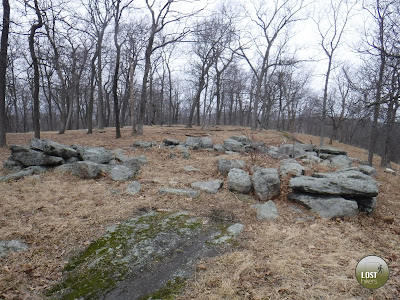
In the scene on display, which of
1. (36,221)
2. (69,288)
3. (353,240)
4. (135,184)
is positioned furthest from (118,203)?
(353,240)

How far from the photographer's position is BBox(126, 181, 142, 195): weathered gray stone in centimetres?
573

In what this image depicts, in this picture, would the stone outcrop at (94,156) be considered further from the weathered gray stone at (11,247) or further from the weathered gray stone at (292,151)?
the weathered gray stone at (292,151)

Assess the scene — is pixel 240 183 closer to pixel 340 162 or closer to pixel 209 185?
pixel 209 185

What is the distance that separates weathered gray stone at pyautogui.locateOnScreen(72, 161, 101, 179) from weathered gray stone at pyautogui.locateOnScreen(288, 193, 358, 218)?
5617mm

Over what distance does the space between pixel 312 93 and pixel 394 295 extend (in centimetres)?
4345

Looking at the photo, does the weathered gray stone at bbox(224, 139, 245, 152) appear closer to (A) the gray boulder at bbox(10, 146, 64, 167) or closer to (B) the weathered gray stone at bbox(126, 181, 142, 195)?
(B) the weathered gray stone at bbox(126, 181, 142, 195)

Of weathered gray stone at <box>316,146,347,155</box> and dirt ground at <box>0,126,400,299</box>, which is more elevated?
weathered gray stone at <box>316,146,347,155</box>

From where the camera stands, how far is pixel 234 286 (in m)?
2.71

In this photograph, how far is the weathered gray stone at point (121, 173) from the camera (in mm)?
6508

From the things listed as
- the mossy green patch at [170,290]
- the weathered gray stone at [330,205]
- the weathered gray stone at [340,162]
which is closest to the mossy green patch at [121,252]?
the mossy green patch at [170,290]

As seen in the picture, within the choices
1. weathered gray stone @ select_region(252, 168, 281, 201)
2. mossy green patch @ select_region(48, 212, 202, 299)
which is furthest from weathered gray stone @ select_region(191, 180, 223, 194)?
mossy green patch @ select_region(48, 212, 202, 299)

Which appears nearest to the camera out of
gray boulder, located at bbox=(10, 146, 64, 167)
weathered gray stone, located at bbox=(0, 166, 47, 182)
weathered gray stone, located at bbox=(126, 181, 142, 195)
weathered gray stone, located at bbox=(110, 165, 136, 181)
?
weathered gray stone, located at bbox=(126, 181, 142, 195)
